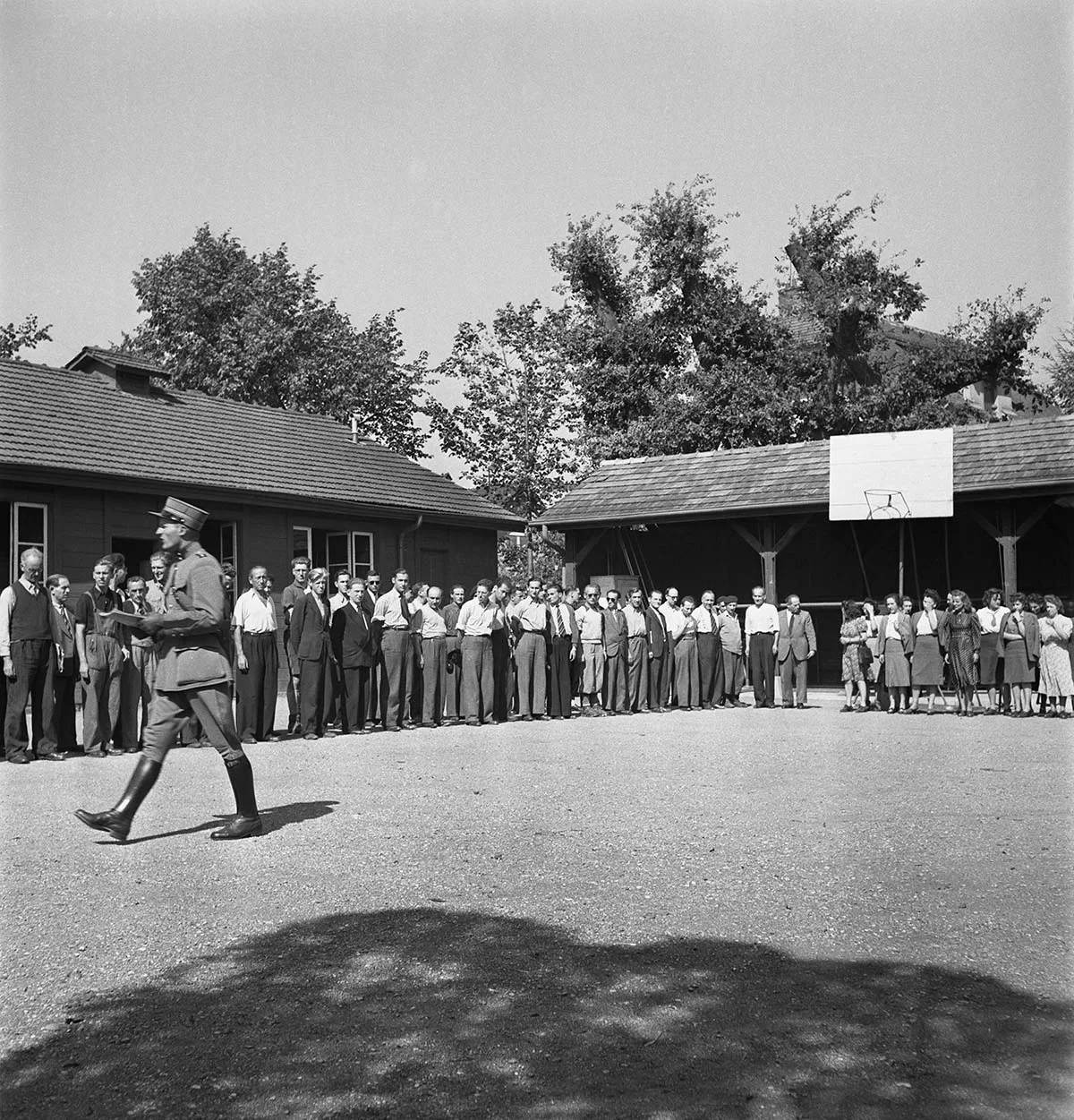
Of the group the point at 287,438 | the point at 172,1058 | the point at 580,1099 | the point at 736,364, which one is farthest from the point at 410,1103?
the point at 736,364

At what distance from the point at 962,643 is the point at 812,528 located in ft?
27.9

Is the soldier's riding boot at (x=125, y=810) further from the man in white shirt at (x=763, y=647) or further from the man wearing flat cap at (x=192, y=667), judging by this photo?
the man in white shirt at (x=763, y=647)

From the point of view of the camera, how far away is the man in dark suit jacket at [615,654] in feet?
63.8

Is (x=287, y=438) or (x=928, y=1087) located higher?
(x=287, y=438)

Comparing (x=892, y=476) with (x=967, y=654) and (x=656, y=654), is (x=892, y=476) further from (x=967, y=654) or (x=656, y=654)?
(x=656, y=654)

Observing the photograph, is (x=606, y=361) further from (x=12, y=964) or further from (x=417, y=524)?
(x=12, y=964)

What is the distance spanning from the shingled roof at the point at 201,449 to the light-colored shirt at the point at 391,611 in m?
6.46

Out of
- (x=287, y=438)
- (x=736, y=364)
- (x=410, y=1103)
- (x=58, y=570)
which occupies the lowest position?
(x=410, y=1103)

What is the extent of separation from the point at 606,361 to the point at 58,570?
19.3 metres

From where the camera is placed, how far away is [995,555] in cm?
2469

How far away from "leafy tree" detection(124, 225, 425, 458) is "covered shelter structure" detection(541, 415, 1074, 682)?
12352 millimetres

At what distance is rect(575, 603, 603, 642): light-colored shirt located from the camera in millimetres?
19281

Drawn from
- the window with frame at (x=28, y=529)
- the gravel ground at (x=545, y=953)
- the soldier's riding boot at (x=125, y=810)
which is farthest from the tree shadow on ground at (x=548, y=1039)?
the window with frame at (x=28, y=529)

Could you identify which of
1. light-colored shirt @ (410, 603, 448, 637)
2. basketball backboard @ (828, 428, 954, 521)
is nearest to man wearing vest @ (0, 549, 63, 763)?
light-colored shirt @ (410, 603, 448, 637)
